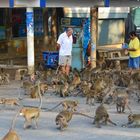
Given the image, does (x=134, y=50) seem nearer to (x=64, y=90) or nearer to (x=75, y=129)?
(x=64, y=90)

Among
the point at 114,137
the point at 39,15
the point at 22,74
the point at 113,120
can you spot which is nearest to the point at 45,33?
the point at 39,15

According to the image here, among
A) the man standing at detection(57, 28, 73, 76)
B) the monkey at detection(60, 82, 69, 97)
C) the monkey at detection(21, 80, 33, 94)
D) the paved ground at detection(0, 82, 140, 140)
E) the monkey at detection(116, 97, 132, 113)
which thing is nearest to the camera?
the paved ground at detection(0, 82, 140, 140)

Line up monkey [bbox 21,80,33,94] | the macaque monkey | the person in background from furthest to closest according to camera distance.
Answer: the person in background < the macaque monkey < monkey [bbox 21,80,33,94]

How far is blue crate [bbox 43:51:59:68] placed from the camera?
862 inches

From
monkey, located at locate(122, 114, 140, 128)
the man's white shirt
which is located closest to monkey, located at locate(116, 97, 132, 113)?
monkey, located at locate(122, 114, 140, 128)

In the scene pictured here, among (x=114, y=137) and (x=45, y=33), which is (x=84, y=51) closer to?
(x=45, y=33)

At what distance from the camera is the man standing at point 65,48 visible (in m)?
19.3

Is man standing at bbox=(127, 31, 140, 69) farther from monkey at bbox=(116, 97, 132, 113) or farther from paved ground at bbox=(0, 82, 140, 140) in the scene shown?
monkey at bbox=(116, 97, 132, 113)

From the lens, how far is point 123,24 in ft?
98.2

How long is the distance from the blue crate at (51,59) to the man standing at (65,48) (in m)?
2.27

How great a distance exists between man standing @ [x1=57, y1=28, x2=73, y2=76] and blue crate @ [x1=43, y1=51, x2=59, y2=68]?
89.5 inches

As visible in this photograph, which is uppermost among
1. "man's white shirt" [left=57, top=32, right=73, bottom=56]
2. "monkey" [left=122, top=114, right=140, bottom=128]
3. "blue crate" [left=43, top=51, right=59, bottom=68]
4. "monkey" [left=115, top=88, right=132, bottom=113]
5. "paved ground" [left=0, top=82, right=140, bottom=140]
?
"man's white shirt" [left=57, top=32, right=73, bottom=56]


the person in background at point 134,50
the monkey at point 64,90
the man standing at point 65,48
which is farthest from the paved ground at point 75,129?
the person in background at point 134,50

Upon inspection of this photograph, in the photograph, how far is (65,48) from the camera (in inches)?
763
